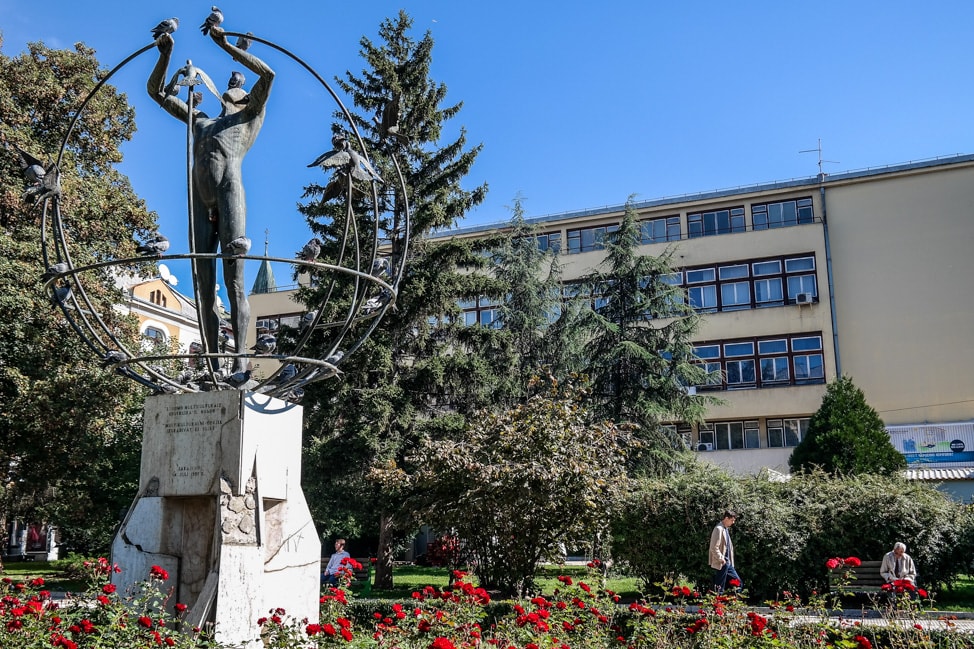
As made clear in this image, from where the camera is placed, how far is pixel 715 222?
37406 mm

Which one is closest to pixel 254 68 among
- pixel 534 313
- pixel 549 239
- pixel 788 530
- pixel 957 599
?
pixel 788 530

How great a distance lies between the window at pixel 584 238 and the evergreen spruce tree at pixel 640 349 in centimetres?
1043

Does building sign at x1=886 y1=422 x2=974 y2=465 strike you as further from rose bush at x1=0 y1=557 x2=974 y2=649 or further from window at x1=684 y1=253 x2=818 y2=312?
rose bush at x1=0 y1=557 x2=974 y2=649

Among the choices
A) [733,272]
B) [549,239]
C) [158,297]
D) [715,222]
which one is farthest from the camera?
[158,297]

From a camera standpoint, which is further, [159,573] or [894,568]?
[894,568]

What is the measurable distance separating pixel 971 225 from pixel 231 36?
106 ft

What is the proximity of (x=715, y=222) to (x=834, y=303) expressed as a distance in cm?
549

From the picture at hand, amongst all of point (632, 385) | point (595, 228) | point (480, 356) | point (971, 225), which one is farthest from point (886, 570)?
point (595, 228)

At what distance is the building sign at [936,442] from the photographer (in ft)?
105

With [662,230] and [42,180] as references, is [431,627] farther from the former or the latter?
[662,230]

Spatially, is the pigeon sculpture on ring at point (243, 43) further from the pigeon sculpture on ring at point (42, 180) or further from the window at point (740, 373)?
the window at point (740, 373)

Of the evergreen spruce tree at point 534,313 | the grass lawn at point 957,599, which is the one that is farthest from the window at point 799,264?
the grass lawn at point 957,599

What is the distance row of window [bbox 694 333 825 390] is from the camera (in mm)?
34812

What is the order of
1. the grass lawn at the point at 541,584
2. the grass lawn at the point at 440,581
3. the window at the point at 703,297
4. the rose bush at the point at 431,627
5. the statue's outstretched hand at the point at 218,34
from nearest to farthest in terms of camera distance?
the rose bush at the point at 431,627 < the statue's outstretched hand at the point at 218,34 < the grass lawn at the point at 541,584 < the grass lawn at the point at 440,581 < the window at the point at 703,297
